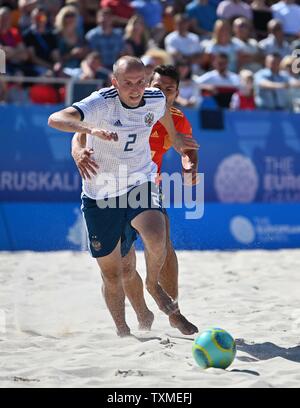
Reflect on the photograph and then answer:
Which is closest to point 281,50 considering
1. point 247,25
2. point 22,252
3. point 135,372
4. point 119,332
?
point 247,25

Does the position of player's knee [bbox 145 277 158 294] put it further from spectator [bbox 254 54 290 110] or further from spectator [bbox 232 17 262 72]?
spectator [bbox 232 17 262 72]

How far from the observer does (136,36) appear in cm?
1275

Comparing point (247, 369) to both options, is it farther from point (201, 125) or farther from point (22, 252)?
point (201, 125)

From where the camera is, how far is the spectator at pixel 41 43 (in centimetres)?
1208

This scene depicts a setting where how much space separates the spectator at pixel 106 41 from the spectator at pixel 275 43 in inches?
98.0

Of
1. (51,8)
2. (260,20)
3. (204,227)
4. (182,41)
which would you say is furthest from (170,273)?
(260,20)

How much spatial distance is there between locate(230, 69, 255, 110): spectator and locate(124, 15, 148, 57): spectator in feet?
4.95

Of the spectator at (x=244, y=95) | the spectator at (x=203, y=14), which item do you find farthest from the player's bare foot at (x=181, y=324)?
the spectator at (x=203, y=14)

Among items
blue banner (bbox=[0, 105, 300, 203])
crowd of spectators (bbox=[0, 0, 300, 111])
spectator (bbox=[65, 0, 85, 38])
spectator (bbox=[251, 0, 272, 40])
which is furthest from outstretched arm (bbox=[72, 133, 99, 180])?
spectator (bbox=[251, 0, 272, 40])

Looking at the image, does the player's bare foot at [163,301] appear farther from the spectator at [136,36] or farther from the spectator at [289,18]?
the spectator at [289,18]

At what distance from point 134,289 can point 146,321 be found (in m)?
0.25

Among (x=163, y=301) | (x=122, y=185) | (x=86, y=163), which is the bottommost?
(x=163, y=301)

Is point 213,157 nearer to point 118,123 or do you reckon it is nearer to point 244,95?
point 244,95

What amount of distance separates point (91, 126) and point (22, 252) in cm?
528
